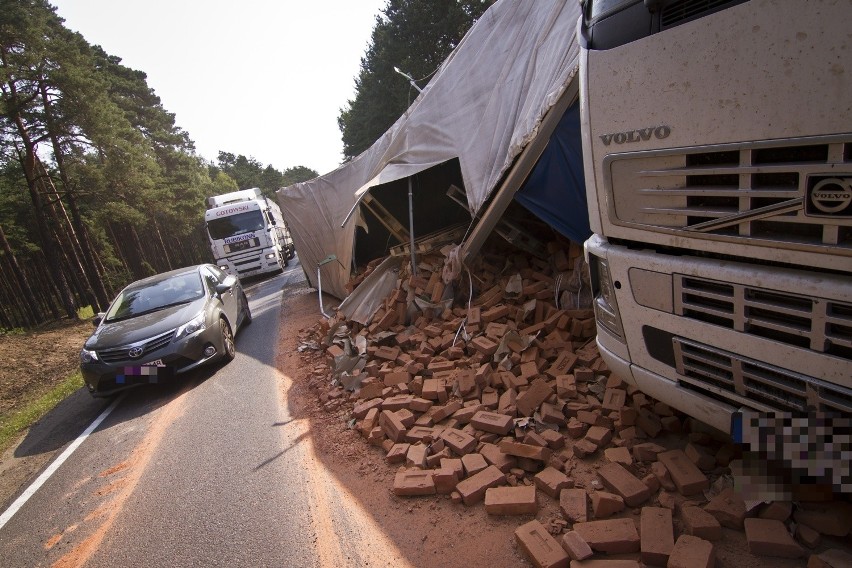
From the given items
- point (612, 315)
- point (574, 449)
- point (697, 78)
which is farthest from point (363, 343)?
point (697, 78)

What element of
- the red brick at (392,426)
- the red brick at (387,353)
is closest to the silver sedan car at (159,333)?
the red brick at (387,353)

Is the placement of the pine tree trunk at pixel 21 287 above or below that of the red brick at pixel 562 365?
above

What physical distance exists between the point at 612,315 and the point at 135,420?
5635 mm

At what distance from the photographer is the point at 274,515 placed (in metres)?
3.18

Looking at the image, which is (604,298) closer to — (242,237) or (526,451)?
(526,451)

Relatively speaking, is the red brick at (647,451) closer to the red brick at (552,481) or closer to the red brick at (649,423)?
the red brick at (649,423)

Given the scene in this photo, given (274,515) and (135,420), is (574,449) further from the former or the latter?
(135,420)

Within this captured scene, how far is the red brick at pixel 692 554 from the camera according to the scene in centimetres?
212

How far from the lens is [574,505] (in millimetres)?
2664

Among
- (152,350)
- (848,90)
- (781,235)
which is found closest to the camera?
(848,90)


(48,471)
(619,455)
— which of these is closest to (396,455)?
(619,455)

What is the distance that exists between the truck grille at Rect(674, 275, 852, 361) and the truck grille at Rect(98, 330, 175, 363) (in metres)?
6.04

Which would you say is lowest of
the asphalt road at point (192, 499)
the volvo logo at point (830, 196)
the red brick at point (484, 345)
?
the asphalt road at point (192, 499)

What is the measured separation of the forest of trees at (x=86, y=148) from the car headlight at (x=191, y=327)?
26.0 feet
